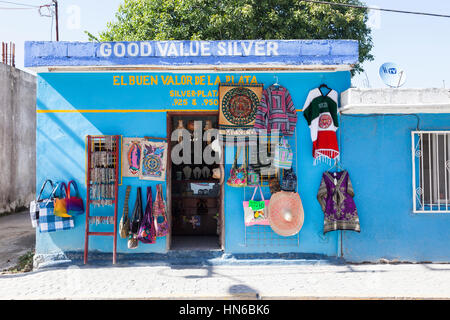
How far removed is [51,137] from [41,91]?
2.62 ft

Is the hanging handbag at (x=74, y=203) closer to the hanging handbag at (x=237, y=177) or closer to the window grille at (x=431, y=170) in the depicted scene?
the hanging handbag at (x=237, y=177)

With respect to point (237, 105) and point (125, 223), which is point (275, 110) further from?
point (125, 223)

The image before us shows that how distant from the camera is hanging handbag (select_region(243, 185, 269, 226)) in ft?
19.2

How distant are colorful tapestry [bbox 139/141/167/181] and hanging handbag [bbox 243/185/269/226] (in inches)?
61.0

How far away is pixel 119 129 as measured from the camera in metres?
6.07

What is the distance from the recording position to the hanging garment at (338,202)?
5883 millimetres

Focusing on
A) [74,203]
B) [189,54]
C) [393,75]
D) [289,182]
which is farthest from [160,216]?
[393,75]

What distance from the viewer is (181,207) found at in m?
8.00

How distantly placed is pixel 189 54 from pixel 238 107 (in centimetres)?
119

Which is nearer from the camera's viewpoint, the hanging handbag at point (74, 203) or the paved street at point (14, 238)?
the hanging handbag at point (74, 203)

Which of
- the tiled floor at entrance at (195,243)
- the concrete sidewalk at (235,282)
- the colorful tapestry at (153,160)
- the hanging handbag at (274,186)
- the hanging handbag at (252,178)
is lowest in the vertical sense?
the concrete sidewalk at (235,282)

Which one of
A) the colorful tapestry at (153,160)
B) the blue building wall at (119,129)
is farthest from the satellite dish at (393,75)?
the colorful tapestry at (153,160)

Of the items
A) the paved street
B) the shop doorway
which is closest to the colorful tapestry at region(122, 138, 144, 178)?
the shop doorway

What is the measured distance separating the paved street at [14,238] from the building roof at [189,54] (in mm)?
3620
